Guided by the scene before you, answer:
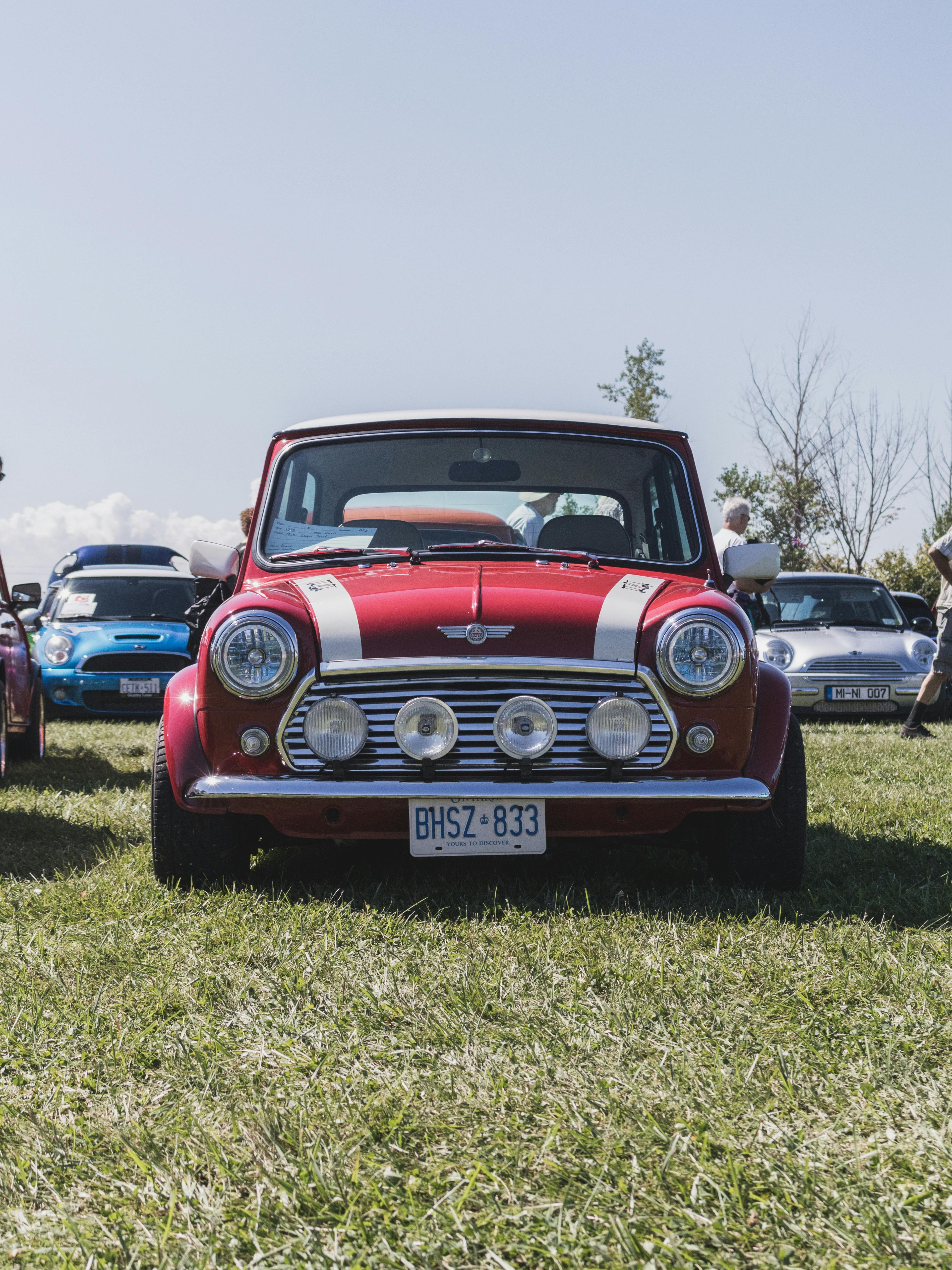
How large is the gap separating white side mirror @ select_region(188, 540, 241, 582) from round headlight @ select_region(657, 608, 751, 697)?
6.03 feet

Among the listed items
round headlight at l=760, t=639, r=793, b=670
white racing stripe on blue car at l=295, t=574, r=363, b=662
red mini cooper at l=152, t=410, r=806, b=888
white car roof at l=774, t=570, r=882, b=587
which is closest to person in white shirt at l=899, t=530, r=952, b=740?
round headlight at l=760, t=639, r=793, b=670

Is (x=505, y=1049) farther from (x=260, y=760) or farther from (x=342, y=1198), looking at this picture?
(x=260, y=760)

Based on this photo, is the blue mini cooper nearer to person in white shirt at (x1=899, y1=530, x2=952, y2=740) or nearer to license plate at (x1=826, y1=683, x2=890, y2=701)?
license plate at (x1=826, y1=683, x2=890, y2=701)

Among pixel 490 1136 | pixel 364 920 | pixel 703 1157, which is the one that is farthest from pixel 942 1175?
pixel 364 920

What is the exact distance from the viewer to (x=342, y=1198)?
6.25ft

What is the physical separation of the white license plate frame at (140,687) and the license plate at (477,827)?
8119 mm

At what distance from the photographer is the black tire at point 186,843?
3893 millimetres

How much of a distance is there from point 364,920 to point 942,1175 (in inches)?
73.6

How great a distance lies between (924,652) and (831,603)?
1.37m

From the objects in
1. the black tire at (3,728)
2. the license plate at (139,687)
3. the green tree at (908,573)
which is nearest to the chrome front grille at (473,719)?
the black tire at (3,728)

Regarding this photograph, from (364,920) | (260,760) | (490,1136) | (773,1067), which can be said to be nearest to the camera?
(490,1136)

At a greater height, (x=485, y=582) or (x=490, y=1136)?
(x=485, y=582)

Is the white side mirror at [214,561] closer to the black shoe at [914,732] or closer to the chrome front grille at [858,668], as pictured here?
the black shoe at [914,732]

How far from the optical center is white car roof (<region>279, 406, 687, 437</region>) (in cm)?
476
